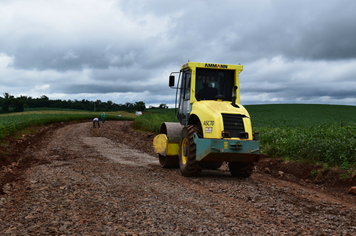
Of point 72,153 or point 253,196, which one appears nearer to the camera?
point 253,196

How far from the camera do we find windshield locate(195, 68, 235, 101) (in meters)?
10.4

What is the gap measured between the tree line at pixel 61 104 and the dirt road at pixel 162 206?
8797cm

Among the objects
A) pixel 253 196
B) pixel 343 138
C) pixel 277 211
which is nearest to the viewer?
pixel 277 211

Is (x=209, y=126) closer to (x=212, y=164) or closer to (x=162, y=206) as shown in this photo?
(x=212, y=164)

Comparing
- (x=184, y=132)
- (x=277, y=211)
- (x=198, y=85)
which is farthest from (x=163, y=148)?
(x=277, y=211)

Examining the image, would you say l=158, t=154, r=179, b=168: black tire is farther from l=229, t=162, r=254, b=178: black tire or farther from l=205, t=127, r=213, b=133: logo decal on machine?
l=205, t=127, r=213, b=133: logo decal on machine

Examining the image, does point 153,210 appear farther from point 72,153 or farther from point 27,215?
point 72,153

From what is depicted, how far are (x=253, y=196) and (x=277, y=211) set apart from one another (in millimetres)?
1147

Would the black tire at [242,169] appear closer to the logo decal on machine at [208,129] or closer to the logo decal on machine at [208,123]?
the logo decal on machine at [208,129]

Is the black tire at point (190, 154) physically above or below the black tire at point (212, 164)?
above

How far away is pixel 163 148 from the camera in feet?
36.8

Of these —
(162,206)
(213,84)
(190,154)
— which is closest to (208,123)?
(190,154)

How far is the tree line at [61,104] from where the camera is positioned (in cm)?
8794

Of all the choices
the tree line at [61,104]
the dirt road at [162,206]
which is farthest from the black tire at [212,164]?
the tree line at [61,104]
